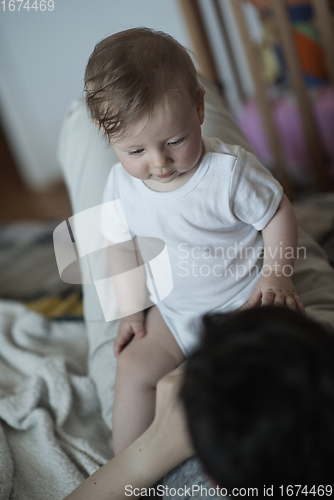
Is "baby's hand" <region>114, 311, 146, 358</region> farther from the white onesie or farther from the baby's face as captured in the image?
the baby's face

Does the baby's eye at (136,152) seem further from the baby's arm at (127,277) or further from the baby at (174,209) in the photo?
the baby's arm at (127,277)

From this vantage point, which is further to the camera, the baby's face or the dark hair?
the baby's face

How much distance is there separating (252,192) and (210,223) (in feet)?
0.23

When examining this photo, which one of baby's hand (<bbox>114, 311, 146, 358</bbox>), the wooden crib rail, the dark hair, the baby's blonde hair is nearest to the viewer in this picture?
the dark hair

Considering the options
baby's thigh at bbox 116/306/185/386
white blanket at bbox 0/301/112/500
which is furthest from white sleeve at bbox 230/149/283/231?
white blanket at bbox 0/301/112/500

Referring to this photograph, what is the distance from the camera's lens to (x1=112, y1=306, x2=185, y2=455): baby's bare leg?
60 cm

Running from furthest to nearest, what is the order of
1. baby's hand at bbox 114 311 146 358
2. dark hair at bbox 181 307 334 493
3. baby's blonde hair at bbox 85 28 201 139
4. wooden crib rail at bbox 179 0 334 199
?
wooden crib rail at bbox 179 0 334 199, baby's hand at bbox 114 311 146 358, baby's blonde hair at bbox 85 28 201 139, dark hair at bbox 181 307 334 493

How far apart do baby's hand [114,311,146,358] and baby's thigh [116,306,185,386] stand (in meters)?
0.01

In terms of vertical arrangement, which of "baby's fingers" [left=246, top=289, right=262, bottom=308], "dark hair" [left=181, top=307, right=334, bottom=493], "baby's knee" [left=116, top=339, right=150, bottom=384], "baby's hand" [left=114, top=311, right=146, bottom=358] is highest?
"dark hair" [left=181, top=307, right=334, bottom=493]

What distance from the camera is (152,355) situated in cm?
63

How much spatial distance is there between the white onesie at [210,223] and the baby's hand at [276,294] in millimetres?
39

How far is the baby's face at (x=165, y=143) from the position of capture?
1.55ft

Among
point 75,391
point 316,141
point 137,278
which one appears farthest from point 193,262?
point 316,141

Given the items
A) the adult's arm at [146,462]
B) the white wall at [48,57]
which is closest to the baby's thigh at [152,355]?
the adult's arm at [146,462]
